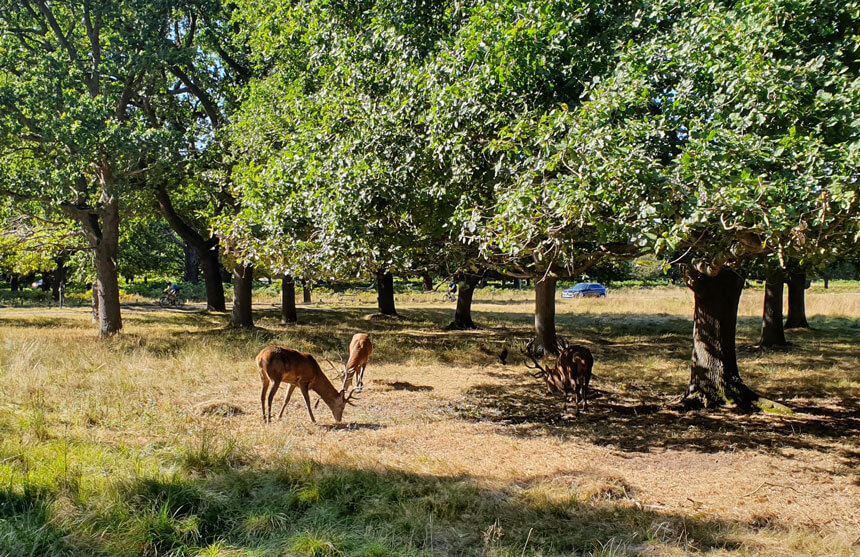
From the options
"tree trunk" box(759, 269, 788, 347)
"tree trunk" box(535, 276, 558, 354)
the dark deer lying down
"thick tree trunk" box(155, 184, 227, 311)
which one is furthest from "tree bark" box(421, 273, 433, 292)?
"tree trunk" box(759, 269, 788, 347)

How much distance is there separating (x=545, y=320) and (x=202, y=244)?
14.5 m

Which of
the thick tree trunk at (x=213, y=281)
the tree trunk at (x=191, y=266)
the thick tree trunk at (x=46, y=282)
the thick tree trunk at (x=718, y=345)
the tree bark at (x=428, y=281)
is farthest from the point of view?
the tree trunk at (x=191, y=266)

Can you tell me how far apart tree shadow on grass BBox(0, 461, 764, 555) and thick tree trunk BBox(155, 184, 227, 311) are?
11053 millimetres

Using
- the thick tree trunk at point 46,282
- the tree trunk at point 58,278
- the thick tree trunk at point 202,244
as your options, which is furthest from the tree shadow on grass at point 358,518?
the thick tree trunk at point 46,282

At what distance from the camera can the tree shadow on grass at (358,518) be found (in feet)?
17.0

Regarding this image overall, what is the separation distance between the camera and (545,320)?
1836 centimetres

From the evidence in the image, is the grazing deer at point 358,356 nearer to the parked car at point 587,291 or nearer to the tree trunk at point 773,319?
the tree trunk at point 773,319

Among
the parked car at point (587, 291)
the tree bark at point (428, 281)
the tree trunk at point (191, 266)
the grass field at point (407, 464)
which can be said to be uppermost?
the tree trunk at point (191, 266)

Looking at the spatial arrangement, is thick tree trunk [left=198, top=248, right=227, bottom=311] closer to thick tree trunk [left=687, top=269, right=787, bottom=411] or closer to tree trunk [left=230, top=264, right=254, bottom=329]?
tree trunk [left=230, top=264, right=254, bottom=329]

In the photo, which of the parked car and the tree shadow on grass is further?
the parked car

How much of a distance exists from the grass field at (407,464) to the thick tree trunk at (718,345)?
63cm

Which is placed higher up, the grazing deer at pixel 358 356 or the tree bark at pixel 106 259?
the tree bark at pixel 106 259

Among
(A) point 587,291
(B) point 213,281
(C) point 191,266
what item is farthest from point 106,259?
(A) point 587,291

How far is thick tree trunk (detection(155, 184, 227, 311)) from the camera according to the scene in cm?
2191
